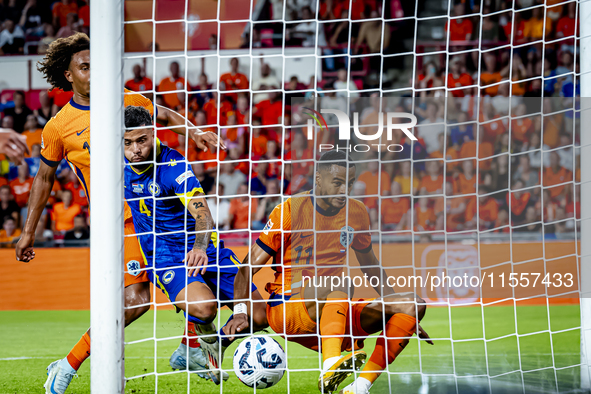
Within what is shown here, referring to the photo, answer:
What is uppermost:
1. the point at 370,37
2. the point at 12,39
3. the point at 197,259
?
the point at 12,39

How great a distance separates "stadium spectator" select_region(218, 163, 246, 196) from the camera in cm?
646

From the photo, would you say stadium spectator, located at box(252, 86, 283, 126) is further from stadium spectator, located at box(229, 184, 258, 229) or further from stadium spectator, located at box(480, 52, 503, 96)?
stadium spectator, located at box(480, 52, 503, 96)

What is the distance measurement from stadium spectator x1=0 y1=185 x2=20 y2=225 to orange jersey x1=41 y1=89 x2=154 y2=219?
3336 millimetres

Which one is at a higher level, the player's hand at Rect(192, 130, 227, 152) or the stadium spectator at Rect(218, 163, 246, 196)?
the player's hand at Rect(192, 130, 227, 152)

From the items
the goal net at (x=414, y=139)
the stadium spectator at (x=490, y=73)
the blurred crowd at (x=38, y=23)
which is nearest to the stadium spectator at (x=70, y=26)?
the blurred crowd at (x=38, y=23)

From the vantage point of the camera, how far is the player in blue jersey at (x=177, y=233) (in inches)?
114

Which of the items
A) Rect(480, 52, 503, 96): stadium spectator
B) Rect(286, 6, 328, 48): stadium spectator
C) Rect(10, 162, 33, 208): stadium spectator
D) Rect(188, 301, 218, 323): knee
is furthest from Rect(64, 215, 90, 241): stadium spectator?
Rect(480, 52, 503, 96): stadium spectator

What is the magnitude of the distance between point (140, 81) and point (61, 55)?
12.8 feet

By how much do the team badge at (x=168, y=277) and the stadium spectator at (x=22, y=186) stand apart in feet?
13.6

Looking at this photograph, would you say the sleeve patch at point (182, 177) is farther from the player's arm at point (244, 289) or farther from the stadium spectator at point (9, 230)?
the stadium spectator at point (9, 230)

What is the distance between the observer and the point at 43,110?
710 centimetres

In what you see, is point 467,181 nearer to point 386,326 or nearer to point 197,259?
point 386,326

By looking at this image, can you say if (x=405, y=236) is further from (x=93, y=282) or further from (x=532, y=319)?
(x=93, y=282)

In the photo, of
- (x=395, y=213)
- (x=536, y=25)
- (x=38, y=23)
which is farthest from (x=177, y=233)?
(x=536, y=25)
